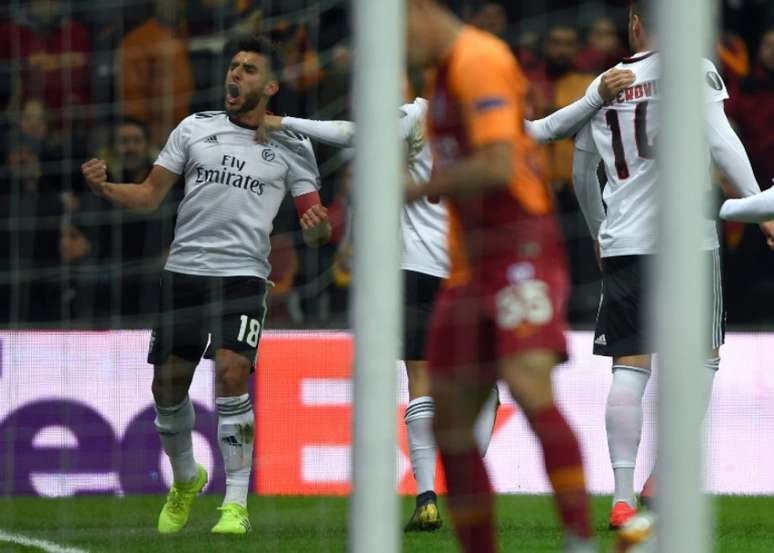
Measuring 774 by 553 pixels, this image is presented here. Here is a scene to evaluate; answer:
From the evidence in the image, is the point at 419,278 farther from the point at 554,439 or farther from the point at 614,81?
the point at 554,439

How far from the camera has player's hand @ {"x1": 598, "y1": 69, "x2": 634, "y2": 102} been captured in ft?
19.2

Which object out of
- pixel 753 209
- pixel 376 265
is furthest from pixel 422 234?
pixel 376 265

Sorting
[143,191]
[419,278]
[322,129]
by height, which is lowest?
[419,278]

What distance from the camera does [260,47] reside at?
655cm

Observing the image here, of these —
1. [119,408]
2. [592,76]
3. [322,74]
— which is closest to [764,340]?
[592,76]

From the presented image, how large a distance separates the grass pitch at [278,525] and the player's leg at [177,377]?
108 mm

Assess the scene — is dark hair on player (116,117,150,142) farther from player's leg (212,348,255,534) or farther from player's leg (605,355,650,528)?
player's leg (605,355,650,528)

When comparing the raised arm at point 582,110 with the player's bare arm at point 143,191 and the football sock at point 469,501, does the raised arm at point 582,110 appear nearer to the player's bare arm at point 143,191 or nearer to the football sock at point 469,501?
the player's bare arm at point 143,191

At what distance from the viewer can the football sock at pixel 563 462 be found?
3932 mm

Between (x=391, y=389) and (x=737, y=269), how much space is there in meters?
5.80

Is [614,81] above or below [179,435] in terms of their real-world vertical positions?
above

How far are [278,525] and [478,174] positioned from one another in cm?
309

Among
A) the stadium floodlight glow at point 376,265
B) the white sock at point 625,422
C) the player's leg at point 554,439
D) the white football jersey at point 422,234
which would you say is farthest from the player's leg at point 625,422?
the stadium floodlight glow at point 376,265

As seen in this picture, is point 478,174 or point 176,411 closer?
point 478,174
